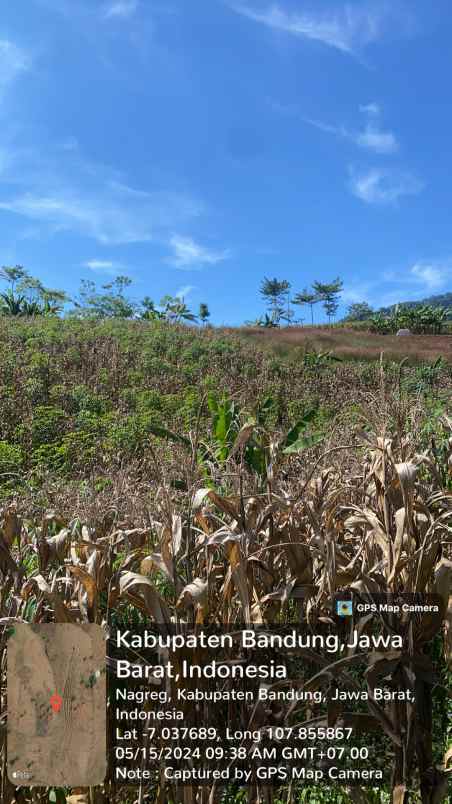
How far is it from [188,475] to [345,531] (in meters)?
0.85

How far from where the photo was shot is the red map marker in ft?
5.13

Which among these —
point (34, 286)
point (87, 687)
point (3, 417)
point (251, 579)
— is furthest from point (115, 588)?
point (34, 286)

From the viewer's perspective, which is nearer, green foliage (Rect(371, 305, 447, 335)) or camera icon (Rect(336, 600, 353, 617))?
camera icon (Rect(336, 600, 353, 617))

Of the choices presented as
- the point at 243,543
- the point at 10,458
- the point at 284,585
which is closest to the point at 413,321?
the point at 10,458

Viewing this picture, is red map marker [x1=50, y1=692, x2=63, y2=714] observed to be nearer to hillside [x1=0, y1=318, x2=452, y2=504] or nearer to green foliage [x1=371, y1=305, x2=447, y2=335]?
hillside [x1=0, y1=318, x2=452, y2=504]

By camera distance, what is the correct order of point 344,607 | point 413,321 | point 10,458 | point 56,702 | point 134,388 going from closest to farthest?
point 56,702, point 344,607, point 10,458, point 134,388, point 413,321

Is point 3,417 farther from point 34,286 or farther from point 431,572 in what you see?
point 34,286

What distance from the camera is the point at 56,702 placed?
157 cm

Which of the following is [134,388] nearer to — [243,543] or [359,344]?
[243,543]

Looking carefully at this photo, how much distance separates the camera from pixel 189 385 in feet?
47.4

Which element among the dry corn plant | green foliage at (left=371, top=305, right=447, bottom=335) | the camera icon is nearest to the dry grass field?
green foliage at (left=371, top=305, right=447, bottom=335)

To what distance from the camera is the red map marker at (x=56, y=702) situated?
156 centimetres

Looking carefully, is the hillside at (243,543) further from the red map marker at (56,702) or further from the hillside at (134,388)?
the hillside at (134,388)

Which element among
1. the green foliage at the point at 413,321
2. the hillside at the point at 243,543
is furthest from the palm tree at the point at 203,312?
the hillside at the point at 243,543
